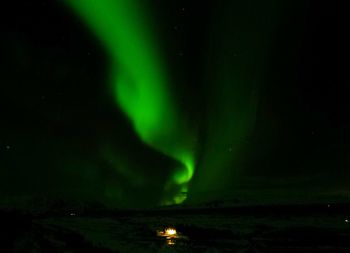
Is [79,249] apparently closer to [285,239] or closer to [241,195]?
[285,239]

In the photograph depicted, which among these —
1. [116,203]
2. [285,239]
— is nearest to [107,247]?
[285,239]

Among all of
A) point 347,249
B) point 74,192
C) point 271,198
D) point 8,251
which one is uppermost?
point 74,192

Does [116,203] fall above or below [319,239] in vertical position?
above

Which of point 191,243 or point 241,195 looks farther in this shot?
point 241,195

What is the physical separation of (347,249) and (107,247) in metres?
8.14

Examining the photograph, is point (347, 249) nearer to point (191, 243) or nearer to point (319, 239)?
point (319, 239)

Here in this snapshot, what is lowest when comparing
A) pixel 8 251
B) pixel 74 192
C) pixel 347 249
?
pixel 8 251

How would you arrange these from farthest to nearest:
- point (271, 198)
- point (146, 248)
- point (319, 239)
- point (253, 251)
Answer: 1. point (271, 198)
2. point (319, 239)
3. point (146, 248)
4. point (253, 251)

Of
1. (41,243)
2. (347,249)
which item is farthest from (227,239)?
(41,243)

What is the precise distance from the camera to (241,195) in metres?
72.7

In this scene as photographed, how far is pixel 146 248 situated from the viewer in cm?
1292

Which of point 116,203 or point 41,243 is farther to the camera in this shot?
point 116,203

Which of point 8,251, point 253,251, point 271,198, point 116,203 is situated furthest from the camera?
point 116,203

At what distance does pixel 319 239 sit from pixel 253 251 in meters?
4.57
